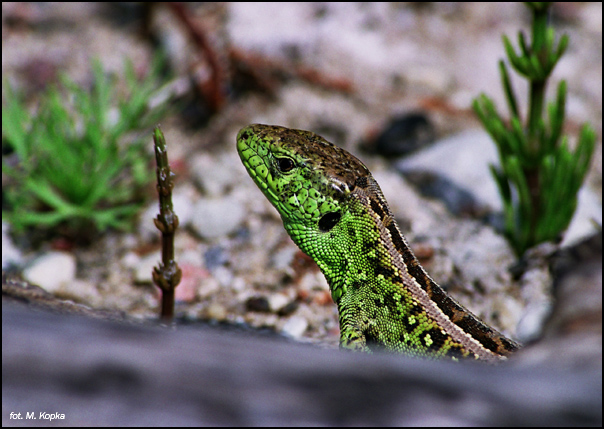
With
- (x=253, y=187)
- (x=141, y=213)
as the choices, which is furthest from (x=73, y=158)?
(x=253, y=187)

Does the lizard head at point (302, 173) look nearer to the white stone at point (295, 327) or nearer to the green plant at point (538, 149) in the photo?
the white stone at point (295, 327)

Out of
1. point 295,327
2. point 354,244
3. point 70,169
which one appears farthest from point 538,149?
point 70,169

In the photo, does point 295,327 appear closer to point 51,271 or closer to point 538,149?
point 51,271

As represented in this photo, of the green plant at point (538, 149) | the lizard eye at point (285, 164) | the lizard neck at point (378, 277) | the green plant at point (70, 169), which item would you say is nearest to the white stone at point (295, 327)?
the lizard neck at point (378, 277)

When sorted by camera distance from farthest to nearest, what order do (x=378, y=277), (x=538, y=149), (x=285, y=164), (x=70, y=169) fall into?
(x=70, y=169), (x=538, y=149), (x=285, y=164), (x=378, y=277)

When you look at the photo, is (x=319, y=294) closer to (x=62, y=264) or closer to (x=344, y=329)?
(x=344, y=329)

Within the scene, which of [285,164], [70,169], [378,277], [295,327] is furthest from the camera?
[70,169]
